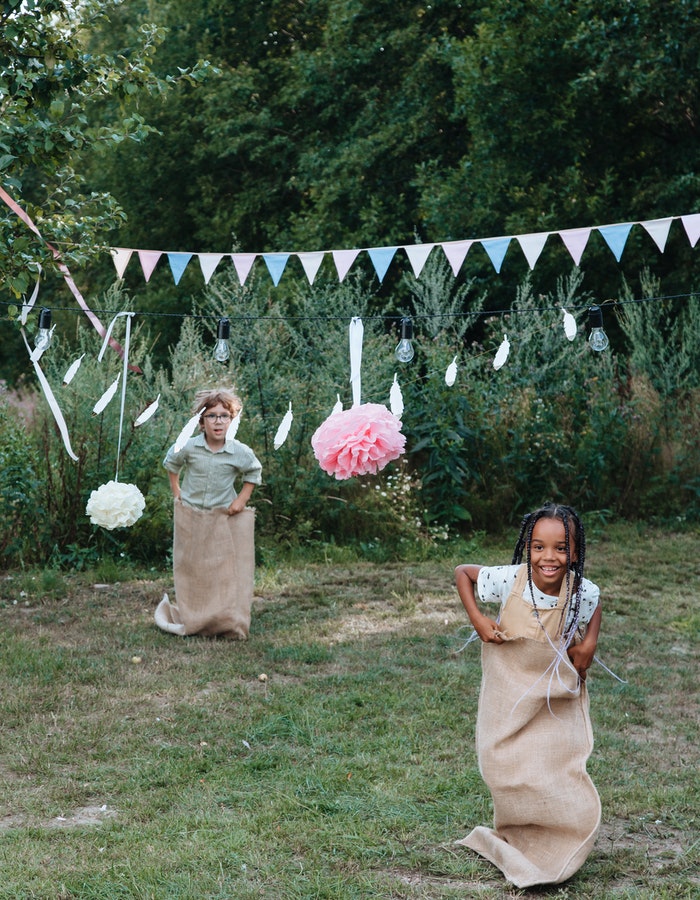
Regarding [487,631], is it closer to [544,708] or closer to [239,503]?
[544,708]

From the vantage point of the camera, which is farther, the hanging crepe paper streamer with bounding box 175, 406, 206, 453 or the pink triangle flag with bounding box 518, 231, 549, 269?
the pink triangle flag with bounding box 518, 231, 549, 269

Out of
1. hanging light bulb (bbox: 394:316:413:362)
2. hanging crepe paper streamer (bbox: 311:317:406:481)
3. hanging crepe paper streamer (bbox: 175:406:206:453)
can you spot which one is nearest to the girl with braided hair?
hanging crepe paper streamer (bbox: 311:317:406:481)

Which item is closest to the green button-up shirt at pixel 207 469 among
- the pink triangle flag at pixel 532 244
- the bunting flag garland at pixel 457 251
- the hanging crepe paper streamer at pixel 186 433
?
the hanging crepe paper streamer at pixel 186 433

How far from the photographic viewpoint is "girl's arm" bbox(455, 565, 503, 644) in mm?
3553

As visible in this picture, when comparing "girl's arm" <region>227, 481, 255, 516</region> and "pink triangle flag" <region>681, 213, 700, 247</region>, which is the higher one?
"pink triangle flag" <region>681, 213, 700, 247</region>

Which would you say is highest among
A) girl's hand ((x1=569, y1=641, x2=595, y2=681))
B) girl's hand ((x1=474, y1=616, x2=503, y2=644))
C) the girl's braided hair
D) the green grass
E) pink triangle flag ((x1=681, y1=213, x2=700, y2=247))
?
pink triangle flag ((x1=681, y1=213, x2=700, y2=247))

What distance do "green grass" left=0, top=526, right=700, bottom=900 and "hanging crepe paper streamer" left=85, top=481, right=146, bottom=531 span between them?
2.47 ft

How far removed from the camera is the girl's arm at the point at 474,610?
3.55 meters

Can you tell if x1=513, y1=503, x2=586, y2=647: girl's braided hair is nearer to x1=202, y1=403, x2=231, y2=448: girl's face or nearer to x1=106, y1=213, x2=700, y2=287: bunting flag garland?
x1=106, y1=213, x2=700, y2=287: bunting flag garland

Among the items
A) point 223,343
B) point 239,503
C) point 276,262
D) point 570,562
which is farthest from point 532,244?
point 570,562

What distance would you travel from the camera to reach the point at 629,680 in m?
5.93

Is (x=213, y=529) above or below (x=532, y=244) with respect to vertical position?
below

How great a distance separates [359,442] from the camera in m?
5.18

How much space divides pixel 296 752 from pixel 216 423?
2.53 metres
